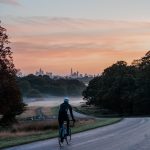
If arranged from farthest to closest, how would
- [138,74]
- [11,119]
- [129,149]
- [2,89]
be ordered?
[138,74]
[11,119]
[2,89]
[129,149]

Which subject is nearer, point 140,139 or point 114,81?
point 140,139

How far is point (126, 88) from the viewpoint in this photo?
108625 millimetres

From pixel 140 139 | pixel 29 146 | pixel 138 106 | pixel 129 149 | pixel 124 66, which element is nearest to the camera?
pixel 129 149

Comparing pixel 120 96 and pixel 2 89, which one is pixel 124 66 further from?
pixel 2 89

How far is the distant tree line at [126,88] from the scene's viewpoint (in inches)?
4069

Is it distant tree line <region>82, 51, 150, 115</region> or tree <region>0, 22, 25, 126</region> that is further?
distant tree line <region>82, 51, 150, 115</region>

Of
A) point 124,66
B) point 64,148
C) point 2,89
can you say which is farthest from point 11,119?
point 124,66

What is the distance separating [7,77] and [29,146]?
3643 centimetres

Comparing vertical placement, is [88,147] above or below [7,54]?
below

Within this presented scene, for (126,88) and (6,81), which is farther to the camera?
(126,88)

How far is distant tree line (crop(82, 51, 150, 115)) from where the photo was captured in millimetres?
103350

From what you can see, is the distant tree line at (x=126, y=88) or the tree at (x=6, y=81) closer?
Result: the tree at (x=6, y=81)

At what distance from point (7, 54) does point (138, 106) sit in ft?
158

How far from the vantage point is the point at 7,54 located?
195 feet
